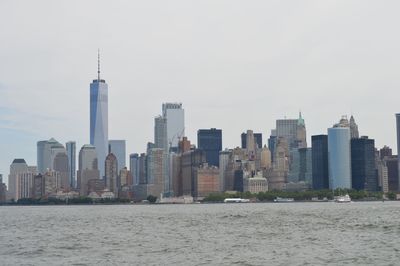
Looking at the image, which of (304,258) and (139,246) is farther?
(139,246)

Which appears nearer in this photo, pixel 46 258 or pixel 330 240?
pixel 46 258

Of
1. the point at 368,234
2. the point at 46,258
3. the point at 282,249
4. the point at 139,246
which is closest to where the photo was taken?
the point at 46,258

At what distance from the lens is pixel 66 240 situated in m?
86.9

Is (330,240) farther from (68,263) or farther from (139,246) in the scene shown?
(68,263)

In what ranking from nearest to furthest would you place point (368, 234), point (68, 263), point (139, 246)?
point (68, 263) → point (139, 246) → point (368, 234)

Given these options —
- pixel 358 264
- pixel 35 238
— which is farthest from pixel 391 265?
pixel 35 238

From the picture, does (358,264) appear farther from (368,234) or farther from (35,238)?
(35,238)

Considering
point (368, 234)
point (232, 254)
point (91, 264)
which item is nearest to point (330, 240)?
point (368, 234)

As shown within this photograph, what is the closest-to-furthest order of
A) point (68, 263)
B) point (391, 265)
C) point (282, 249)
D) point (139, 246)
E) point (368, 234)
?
1. point (391, 265)
2. point (68, 263)
3. point (282, 249)
4. point (139, 246)
5. point (368, 234)

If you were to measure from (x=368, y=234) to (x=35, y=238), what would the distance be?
39.2m

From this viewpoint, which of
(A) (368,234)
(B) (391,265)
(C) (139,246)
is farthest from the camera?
(A) (368,234)

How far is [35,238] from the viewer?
91.7 meters

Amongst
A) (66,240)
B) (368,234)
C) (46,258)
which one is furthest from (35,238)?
(368,234)

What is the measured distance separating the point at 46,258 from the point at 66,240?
20944 mm
